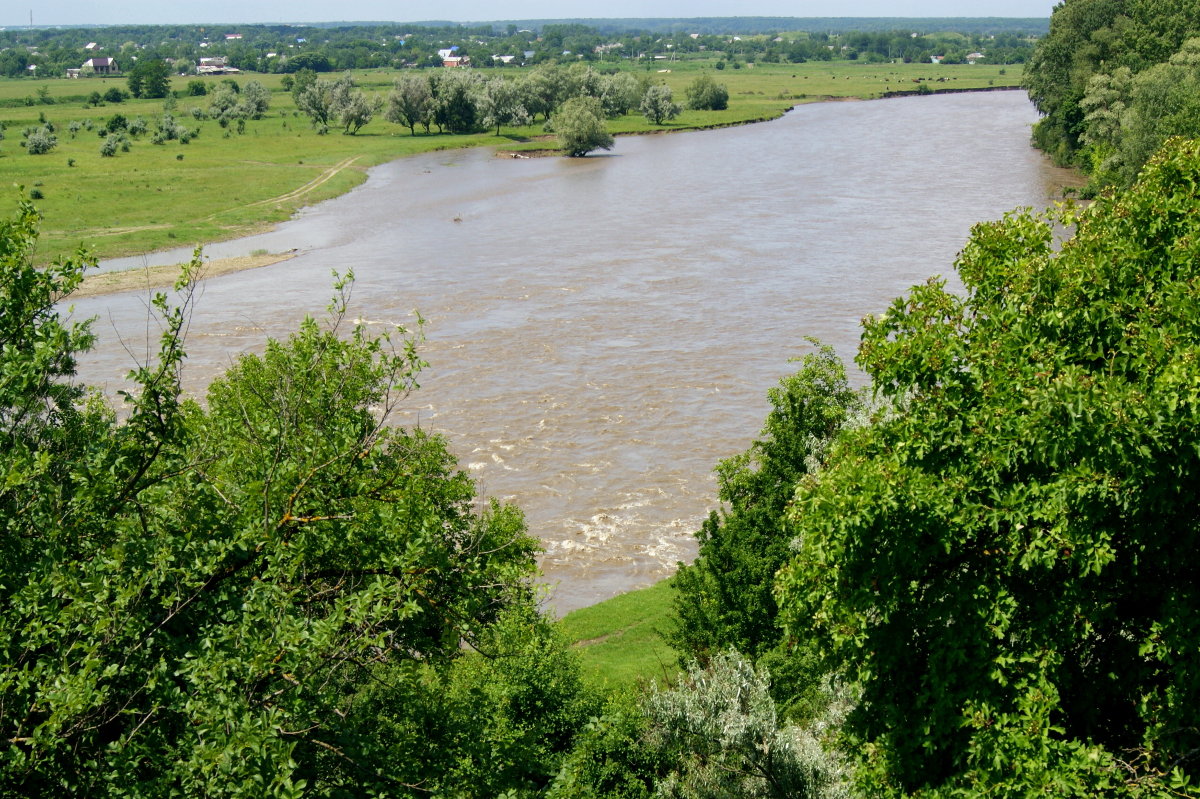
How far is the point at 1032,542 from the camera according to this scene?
34.6ft

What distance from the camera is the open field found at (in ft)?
221

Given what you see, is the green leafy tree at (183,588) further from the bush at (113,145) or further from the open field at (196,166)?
the bush at (113,145)

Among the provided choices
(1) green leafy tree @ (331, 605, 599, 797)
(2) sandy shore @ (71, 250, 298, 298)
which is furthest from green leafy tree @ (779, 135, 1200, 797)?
(2) sandy shore @ (71, 250, 298, 298)

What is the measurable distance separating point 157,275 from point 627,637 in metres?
40.6

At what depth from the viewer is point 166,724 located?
884 cm

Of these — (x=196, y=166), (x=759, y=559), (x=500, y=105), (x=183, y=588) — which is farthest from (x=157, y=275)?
(x=500, y=105)

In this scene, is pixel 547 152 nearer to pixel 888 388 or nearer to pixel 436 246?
pixel 436 246

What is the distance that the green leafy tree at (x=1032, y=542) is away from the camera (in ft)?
33.3

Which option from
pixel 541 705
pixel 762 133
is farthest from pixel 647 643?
pixel 762 133

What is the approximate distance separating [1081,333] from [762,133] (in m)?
106

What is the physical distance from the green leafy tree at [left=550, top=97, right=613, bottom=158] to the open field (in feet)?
19.8

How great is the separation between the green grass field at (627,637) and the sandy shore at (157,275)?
3369 cm

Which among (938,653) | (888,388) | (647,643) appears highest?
(888,388)

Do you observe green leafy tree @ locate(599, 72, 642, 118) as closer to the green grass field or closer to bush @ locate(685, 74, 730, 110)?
bush @ locate(685, 74, 730, 110)
